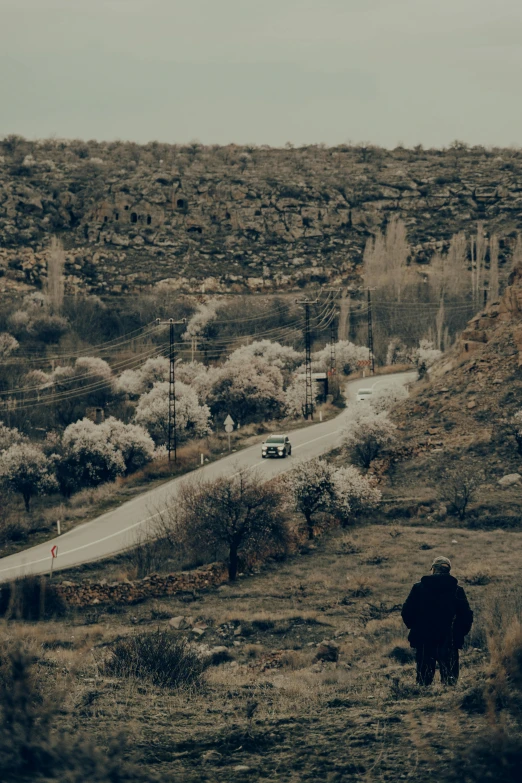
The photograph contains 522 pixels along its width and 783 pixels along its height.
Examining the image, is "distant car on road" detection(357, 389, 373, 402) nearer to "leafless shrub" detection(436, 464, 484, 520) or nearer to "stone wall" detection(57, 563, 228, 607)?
"leafless shrub" detection(436, 464, 484, 520)

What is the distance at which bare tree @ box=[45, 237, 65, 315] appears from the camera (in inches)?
3297

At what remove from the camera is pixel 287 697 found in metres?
11.4

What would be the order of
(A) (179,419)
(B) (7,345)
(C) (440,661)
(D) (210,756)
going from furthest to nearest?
(B) (7,345), (A) (179,419), (C) (440,661), (D) (210,756)

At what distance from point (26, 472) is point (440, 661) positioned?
3290 cm

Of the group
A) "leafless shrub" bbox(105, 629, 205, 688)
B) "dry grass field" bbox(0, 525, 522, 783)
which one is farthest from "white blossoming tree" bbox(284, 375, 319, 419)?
"leafless shrub" bbox(105, 629, 205, 688)

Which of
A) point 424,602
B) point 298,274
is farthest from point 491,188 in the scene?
point 424,602

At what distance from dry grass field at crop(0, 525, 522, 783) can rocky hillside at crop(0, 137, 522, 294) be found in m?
72.1

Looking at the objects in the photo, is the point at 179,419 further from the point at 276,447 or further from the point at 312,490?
the point at 312,490

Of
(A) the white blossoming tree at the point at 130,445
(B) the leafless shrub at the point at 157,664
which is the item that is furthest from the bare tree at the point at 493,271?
(B) the leafless shrub at the point at 157,664

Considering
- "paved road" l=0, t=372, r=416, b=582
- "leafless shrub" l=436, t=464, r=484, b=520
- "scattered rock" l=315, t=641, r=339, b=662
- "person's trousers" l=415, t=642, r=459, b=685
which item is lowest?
"paved road" l=0, t=372, r=416, b=582

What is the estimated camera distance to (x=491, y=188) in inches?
4323

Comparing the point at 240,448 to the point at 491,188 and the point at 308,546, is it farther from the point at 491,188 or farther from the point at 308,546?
the point at 491,188

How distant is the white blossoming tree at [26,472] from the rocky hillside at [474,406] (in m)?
15.1

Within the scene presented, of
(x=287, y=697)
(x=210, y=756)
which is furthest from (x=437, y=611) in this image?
(x=210, y=756)
